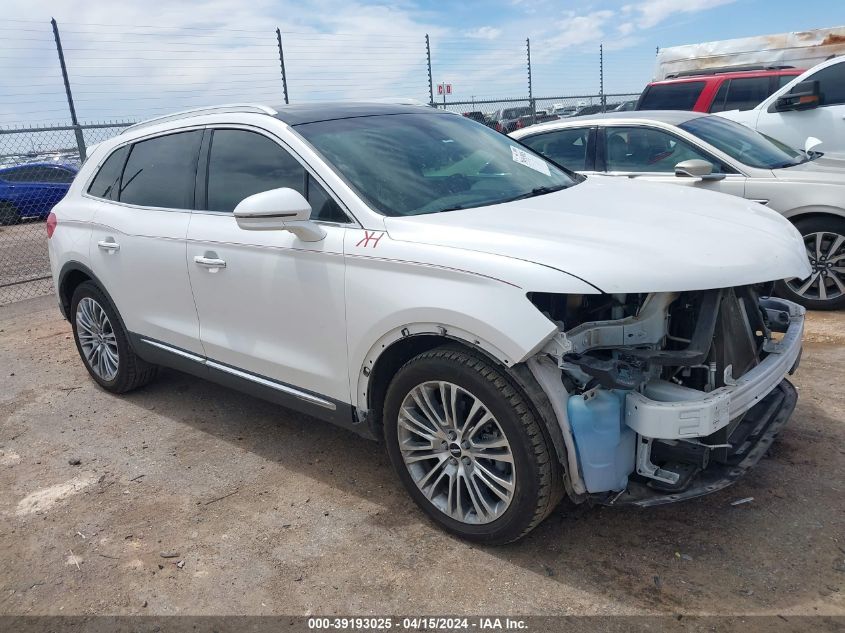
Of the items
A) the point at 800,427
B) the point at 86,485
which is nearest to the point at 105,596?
the point at 86,485

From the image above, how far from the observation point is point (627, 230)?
2.79m

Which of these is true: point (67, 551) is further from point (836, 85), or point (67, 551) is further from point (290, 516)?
point (836, 85)

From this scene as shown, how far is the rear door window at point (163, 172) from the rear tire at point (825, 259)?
4403mm

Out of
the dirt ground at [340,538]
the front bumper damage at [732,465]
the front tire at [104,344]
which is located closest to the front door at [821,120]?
the dirt ground at [340,538]

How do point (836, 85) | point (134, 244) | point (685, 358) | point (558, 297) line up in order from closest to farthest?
point (685, 358)
point (558, 297)
point (134, 244)
point (836, 85)

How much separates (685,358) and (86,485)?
10.2ft

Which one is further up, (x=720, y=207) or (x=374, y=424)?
(x=720, y=207)

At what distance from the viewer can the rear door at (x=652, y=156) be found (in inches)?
232

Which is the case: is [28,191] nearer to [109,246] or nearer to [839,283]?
[109,246]

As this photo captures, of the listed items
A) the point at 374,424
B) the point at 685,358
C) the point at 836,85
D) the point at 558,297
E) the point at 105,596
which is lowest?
the point at 105,596

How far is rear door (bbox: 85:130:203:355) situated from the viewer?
4.00m

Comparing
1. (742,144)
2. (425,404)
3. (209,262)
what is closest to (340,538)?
(425,404)

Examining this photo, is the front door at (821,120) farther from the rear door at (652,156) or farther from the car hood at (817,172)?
the rear door at (652,156)

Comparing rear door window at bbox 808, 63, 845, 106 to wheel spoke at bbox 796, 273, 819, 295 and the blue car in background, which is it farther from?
the blue car in background
